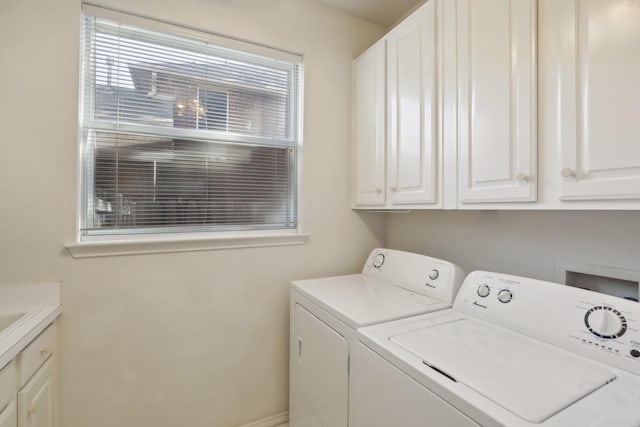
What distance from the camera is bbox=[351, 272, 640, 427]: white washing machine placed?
705mm

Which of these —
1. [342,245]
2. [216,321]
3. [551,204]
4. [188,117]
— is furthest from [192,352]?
[551,204]

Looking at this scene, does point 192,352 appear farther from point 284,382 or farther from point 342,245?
point 342,245

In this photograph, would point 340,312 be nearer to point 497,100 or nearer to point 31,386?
point 497,100

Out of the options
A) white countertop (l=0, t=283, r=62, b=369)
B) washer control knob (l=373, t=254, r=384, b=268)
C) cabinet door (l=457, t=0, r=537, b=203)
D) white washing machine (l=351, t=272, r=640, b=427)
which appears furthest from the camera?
washer control knob (l=373, t=254, r=384, b=268)

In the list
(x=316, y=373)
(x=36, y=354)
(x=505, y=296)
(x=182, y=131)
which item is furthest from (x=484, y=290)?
(x=36, y=354)

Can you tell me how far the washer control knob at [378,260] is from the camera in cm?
189

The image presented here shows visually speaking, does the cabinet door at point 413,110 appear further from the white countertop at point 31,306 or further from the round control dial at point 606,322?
the white countertop at point 31,306

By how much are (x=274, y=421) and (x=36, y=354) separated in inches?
50.9

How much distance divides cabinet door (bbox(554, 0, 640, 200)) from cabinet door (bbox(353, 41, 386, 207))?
91cm

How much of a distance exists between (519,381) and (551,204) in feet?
1.89

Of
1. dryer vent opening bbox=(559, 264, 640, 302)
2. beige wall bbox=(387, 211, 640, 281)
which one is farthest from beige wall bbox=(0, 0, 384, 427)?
dryer vent opening bbox=(559, 264, 640, 302)

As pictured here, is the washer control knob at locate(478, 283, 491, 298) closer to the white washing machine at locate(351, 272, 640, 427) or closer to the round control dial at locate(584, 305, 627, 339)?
the white washing machine at locate(351, 272, 640, 427)

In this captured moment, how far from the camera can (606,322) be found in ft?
2.96

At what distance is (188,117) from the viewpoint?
168 centimetres
